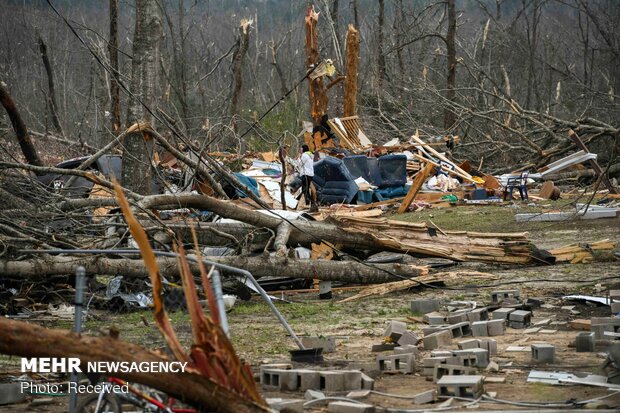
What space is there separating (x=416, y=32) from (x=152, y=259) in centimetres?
3787

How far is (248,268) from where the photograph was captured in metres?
9.42

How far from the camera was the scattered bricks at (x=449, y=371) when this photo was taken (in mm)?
5633

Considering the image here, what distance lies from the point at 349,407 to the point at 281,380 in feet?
2.99

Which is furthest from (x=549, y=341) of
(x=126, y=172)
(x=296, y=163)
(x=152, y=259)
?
(x=296, y=163)

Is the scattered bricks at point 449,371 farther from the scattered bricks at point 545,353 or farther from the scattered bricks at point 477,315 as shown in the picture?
the scattered bricks at point 477,315

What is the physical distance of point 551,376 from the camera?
18.3 feet

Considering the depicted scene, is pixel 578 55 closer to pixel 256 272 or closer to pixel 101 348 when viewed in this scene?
pixel 256 272

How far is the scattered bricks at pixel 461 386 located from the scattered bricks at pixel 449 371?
1.13 feet

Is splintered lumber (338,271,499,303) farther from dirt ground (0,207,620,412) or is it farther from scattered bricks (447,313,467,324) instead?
scattered bricks (447,313,467,324)

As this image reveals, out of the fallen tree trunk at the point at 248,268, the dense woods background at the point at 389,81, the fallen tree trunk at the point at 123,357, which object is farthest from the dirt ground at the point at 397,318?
the dense woods background at the point at 389,81

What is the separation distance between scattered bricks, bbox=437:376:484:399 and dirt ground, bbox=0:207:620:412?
0.12 m

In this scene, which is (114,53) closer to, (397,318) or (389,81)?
(389,81)

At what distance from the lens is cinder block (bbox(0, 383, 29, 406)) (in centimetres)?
536

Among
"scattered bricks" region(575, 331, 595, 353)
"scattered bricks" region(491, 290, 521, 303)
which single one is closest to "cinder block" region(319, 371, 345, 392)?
"scattered bricks" region(575, 331, 595, 353)
